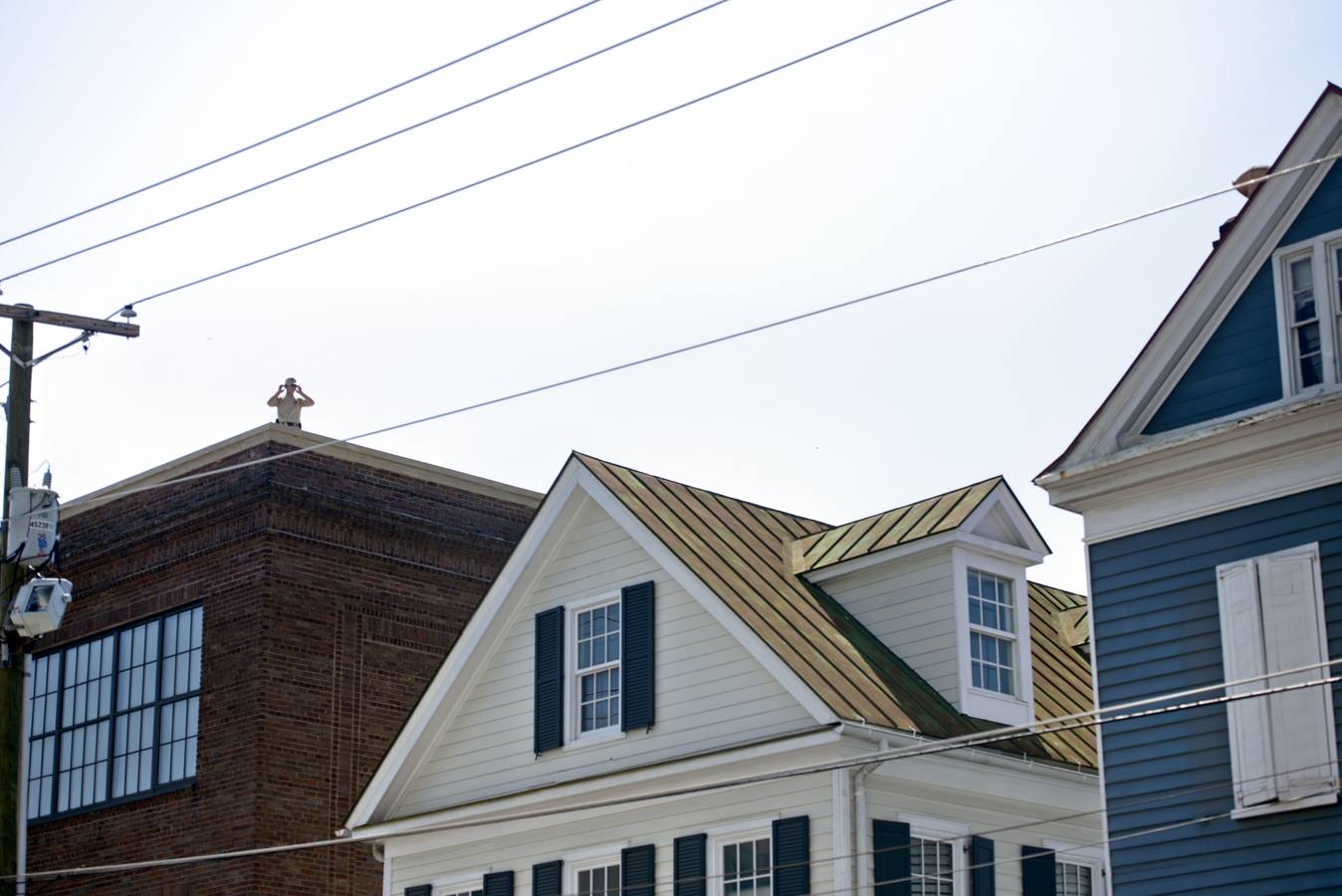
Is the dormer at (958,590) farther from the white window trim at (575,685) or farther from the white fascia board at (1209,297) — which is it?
the white fascia board at (1209,297)

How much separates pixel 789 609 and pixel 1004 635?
2.48m

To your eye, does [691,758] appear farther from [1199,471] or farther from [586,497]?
[1199,471]

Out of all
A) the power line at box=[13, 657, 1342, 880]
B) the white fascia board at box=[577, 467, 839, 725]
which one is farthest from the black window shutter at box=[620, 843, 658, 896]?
the white fascia board at box=[577, 467, 839, 725]

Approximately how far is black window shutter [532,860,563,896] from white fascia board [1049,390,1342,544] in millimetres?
7804

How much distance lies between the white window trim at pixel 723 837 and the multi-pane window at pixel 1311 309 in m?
7.35

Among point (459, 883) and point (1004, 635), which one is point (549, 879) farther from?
point (1004, 635)

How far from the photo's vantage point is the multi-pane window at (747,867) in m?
21.0

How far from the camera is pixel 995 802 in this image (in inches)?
868

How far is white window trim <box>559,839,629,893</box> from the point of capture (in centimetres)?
2248

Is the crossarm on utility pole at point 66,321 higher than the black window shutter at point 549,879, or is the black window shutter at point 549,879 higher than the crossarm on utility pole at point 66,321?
the crossarm on utility pole at point 66,321

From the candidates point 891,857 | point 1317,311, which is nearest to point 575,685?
point 891,857

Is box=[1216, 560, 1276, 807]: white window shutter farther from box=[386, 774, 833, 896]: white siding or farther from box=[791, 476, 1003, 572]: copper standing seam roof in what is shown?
box=[791, 476, 1003, 572]: copper standing seam roof

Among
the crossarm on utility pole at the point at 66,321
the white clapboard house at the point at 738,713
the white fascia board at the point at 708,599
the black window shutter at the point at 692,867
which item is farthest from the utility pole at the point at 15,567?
the black window shutter at the point at 692,867

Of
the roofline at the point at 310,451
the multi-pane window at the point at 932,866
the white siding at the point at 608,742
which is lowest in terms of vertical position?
the multi-pane window at the point at 932,866
